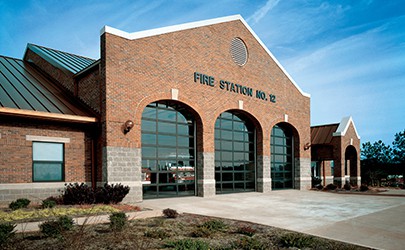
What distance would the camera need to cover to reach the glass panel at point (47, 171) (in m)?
14.7

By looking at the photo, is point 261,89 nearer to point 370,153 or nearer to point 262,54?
point 262,54

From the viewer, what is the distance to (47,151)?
1504cm

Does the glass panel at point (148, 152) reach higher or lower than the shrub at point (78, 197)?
higher

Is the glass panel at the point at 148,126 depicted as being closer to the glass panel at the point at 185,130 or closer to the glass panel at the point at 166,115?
the glass panel at the point at 166,115

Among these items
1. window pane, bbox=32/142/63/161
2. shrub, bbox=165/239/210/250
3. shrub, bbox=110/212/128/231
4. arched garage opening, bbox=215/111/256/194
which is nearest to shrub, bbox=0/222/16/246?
shrub, bbox=110/212/128/231

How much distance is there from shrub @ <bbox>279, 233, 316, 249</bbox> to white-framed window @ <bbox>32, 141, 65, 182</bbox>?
35.9 ft

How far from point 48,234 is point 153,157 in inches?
391

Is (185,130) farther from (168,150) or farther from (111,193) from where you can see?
(111,193)

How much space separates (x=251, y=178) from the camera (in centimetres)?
2428

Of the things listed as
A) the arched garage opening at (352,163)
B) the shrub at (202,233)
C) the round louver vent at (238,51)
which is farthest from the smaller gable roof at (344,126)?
the shrub at (202,233)

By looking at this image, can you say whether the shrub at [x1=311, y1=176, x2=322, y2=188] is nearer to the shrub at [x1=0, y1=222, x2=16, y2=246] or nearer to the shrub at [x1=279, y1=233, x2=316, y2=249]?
the shrub at [x1=279, y1=233, x2=316, y2=249]

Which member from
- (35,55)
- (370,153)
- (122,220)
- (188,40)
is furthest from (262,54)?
(370,153)

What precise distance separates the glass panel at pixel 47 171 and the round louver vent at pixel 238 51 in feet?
43.7

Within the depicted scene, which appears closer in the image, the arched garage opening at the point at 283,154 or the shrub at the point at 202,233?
the shrub at the point at 202,233
